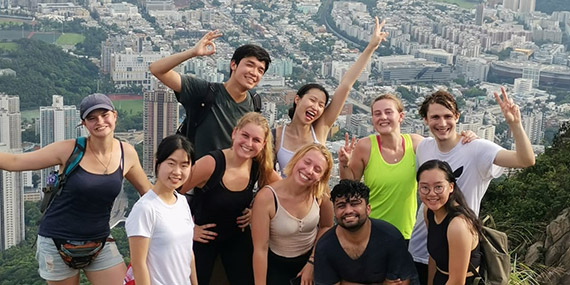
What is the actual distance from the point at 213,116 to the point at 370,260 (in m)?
0.88

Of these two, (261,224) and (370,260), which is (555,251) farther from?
(261,224)

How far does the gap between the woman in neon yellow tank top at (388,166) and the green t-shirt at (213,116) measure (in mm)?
459

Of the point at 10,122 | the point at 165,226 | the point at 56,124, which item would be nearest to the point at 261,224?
the point at 165,226

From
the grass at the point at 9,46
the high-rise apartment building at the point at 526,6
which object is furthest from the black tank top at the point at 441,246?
the high-rise apartment building at the point at 526,6

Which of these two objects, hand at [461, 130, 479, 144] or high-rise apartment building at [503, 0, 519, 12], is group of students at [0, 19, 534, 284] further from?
high-rise apartment building at [503, 0, 519, 12]

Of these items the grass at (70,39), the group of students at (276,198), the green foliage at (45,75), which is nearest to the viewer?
the group of students at (276,198)

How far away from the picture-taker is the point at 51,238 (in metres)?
2.50

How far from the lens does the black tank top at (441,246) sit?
243cm

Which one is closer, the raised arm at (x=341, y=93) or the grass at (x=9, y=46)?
the raised arm at (x=341, y=93)

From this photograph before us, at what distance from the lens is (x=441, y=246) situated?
8.00 ft

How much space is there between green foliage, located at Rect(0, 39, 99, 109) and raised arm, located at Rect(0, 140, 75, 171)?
29.3 m

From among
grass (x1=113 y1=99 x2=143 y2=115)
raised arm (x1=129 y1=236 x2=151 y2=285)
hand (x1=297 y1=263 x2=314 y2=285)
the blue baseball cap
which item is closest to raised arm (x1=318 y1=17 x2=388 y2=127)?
hand (x1=297 y1=263 x2=314 y2=285)

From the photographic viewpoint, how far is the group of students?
239 centimetres

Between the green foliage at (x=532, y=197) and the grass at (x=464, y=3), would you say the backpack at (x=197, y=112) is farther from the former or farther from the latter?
the grass at (x=464, y=3)
